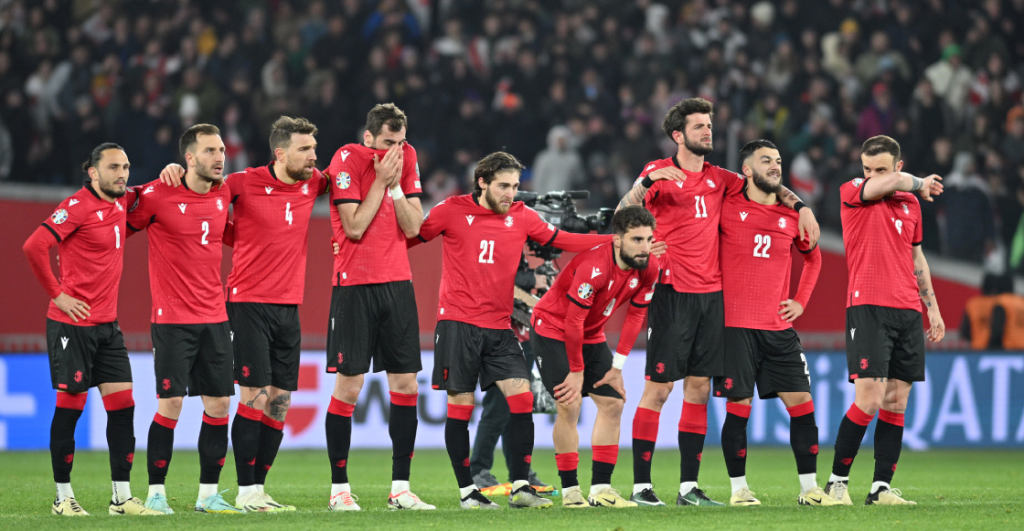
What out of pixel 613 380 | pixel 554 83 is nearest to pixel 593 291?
pixel 613 380

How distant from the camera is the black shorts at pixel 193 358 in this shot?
23.0 feet

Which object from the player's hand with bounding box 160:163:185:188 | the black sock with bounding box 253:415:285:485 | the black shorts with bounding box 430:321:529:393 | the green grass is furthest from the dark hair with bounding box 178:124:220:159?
the green grass

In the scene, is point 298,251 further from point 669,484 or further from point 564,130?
point 564,130

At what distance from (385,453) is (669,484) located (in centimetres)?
387

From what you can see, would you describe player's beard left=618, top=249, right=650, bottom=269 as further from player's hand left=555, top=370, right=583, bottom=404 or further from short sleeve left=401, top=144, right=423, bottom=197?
short sleeve left=401, top=144, right=423, bottom=197

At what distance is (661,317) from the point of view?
741 centimetres

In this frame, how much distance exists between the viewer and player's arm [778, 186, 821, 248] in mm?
7426

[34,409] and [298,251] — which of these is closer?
[298,251]

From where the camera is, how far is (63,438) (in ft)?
23.3

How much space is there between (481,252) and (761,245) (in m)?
1.86

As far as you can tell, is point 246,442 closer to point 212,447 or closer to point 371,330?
point 212,447

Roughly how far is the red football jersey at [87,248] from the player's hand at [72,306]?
0.07m

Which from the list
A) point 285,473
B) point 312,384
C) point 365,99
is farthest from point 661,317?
point 365,99

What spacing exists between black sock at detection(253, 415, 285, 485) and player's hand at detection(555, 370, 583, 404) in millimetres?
1897
